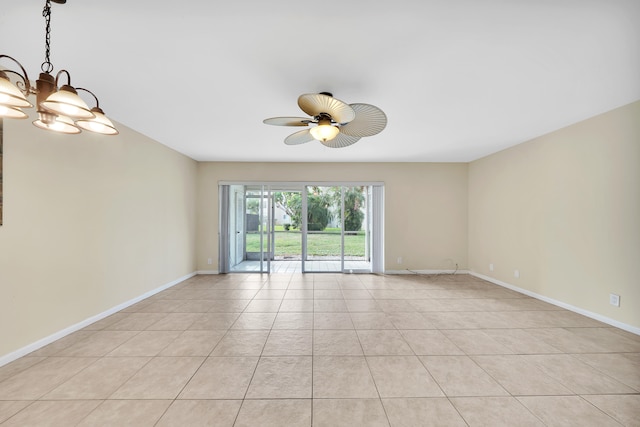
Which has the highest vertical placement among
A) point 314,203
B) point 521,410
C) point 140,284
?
point 314,203

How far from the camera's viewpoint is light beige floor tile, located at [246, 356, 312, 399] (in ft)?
6.24

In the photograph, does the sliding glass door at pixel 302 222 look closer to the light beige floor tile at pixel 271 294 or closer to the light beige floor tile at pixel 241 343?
the light beige floor tile at pixel 271 294

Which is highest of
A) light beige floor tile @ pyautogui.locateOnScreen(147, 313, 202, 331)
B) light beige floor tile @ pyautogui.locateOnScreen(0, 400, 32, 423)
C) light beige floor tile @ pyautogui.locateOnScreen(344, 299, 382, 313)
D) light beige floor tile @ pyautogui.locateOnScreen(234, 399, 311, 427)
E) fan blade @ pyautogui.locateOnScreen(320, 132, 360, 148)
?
fan blade @ pyautogui.locateOnScreen(320, 132, 360, 148)

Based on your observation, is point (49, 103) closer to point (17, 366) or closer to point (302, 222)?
point (17, 366)

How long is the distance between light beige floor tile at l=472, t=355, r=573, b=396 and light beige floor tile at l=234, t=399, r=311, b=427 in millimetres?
1568

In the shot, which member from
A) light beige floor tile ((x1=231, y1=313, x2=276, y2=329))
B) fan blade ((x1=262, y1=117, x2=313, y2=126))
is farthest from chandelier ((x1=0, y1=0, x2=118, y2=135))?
light beige floor tile ((x1=231, y1=313, x2=276, y2=329))

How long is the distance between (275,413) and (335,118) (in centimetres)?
230

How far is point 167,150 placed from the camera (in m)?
4.59

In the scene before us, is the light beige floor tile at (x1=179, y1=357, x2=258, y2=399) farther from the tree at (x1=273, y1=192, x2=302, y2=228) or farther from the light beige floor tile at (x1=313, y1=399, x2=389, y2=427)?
the tree at (x1=273, y1=192, x2=302, y2=228)

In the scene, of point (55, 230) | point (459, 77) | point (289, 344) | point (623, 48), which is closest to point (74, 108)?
point (55, 230)

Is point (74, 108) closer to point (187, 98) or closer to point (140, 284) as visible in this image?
point (187, 98)

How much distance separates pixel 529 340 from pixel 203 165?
20.5 ft

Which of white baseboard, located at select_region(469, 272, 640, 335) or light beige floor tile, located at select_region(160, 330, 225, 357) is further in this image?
white baseboard, located at select_region(469, 272, 640, 335)

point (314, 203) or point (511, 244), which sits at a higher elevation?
point (314, 203)
